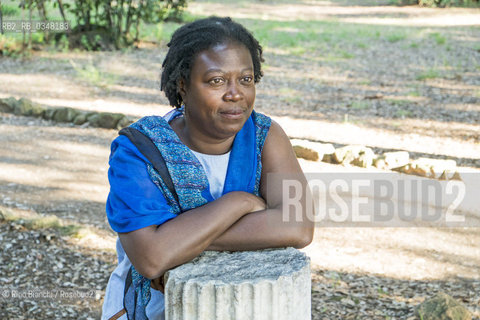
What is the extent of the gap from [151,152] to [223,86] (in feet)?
A: 1.08

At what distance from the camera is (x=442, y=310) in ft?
11.4

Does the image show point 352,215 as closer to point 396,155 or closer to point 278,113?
point 396,155

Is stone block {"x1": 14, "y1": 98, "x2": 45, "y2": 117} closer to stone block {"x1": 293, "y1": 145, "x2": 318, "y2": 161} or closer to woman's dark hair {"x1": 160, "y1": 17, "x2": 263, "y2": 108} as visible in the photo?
stone block {"x1": 293, "y1": 145, "x2": 318, "y2": 161}

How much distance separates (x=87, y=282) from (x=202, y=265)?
229 centimetres

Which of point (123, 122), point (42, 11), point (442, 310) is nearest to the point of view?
point (442, 310)

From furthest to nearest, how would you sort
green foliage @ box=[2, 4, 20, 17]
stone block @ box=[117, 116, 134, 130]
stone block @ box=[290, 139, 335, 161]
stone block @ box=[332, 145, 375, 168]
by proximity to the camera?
1. green foliage @ box=[2, 4, 20, 17]
2. stone block @ box=[117, 116, 134, 130]
3. stone block @ box=[290, 139, 335, 161]
4. stone block @ box=[332, 145, 375, 168]

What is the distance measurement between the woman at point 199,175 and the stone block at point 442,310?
1.60m

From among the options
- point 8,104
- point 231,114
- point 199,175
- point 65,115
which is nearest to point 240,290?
point 199,175

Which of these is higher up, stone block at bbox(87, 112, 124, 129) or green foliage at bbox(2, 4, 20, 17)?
green foliage at bbox(2, 4, 20, 17)

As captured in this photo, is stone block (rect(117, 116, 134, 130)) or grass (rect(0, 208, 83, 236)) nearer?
grass (rect(0, 208, 83, 236))

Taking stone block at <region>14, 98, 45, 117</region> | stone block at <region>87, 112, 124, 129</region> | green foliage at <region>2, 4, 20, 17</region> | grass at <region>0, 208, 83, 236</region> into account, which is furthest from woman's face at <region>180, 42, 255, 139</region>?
green foliage at <region>2, 4, 20, 17</region>

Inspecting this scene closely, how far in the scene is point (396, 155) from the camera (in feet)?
20.5

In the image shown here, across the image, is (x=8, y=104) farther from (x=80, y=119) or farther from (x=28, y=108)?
(x=80, y=119)

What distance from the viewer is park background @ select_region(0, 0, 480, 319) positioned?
4113mm
